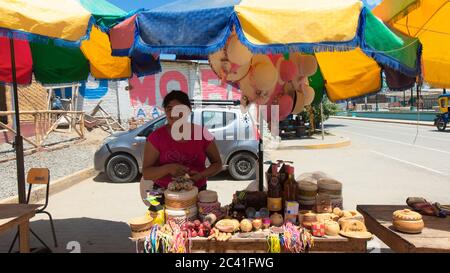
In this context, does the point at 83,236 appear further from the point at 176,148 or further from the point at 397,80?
the point at 397,80

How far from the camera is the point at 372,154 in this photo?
12.3 metres

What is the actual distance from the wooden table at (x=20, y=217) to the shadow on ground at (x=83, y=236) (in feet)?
4.14

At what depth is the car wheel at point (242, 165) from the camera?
27.9 feet

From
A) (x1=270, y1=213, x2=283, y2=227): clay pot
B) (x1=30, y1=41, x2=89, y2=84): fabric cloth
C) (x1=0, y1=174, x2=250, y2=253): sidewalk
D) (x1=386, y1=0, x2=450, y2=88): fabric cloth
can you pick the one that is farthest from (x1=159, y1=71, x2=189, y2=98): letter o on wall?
(x1=270, y1=213, x2=283, y2=227): clay pot

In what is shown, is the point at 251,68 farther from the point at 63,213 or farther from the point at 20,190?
the point at 63,213

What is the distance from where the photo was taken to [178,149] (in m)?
3.23

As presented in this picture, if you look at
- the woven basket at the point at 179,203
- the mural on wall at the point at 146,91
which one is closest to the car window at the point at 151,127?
the woven basket at the point at 179,203

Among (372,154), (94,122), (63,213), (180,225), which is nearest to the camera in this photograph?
(180,225)

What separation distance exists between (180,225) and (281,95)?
1958 millimetres

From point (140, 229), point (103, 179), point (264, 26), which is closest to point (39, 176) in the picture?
point (140, 229)

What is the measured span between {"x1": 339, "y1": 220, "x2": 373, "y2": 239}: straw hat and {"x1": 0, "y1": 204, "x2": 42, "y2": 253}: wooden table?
2721 mm

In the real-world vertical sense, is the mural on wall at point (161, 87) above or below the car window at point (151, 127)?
above

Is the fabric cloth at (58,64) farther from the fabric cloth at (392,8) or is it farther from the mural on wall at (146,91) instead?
the mural on wall at (146,91)
